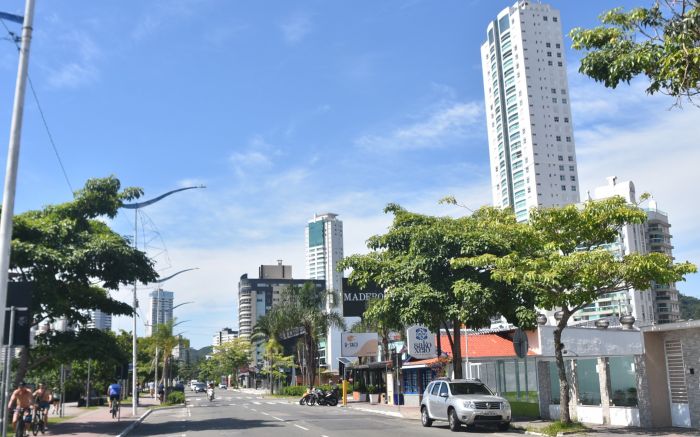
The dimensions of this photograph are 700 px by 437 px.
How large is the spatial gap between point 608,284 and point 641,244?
121 m

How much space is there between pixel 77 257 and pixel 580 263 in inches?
715

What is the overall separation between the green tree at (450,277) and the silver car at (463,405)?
2464mm

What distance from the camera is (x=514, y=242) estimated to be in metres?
23.2

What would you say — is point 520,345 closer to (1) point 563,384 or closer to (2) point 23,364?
(1) point 563,384

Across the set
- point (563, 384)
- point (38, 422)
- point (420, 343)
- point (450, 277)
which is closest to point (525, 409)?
point (450, 277)

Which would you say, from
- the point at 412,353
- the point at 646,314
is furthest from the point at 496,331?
the point at 646,314

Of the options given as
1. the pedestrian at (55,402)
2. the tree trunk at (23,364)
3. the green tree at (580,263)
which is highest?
the green tree at (580,263)

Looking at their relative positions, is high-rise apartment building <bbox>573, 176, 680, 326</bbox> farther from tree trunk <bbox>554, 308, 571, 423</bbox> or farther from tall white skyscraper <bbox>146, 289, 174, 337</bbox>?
tree trunk <bbox>554, 308, 571, 423</bbox>

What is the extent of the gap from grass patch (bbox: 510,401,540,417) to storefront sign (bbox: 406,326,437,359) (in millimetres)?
5839

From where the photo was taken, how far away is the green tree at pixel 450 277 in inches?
949

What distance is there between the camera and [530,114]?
144 metres

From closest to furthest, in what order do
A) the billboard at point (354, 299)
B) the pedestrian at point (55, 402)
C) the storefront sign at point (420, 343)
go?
the storefront sign at point (420, 343), the pedestrian at point (55, 402), the billboard at point (354, 299)

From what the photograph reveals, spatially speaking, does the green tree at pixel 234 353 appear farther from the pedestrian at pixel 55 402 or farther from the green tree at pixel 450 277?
the green tree at pixel 450 277

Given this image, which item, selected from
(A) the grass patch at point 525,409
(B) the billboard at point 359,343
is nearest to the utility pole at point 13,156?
(A) the grass patch at point 525,409
